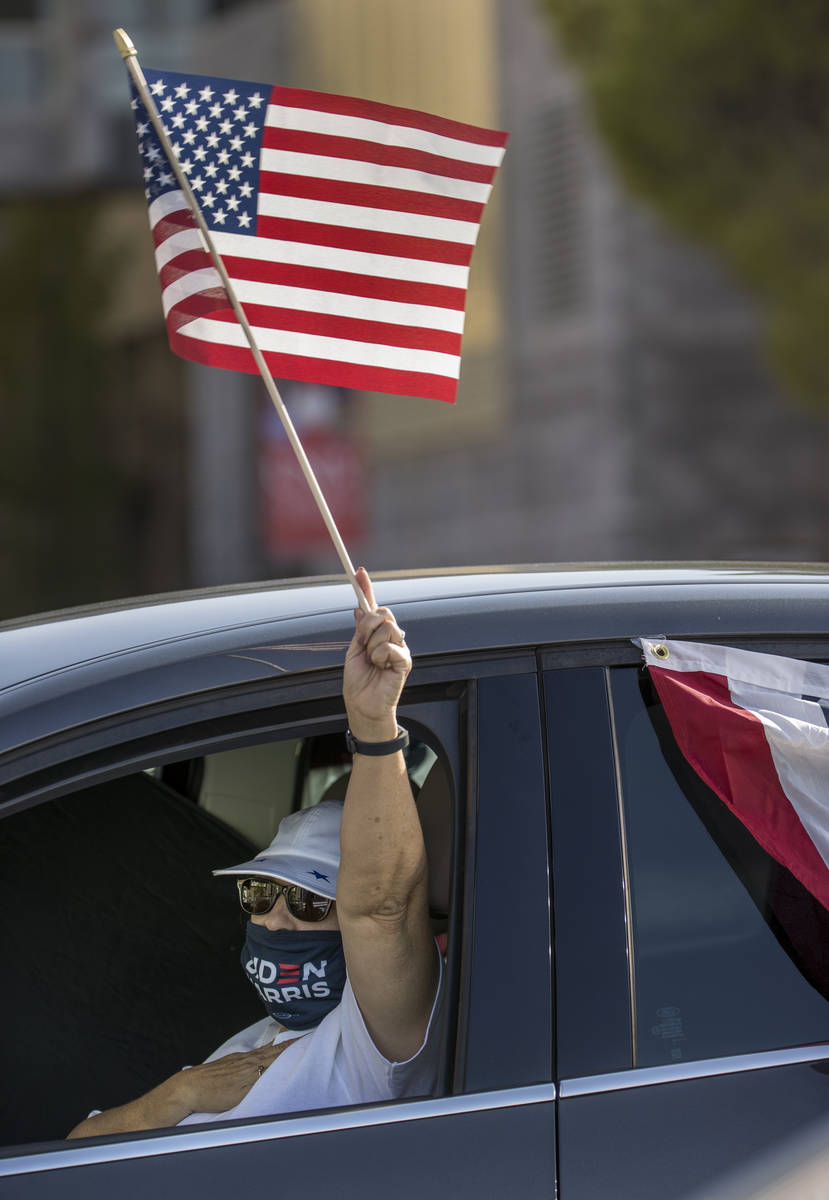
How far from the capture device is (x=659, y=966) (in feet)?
6.09

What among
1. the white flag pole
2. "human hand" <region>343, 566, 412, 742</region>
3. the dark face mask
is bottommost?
the dark face mask

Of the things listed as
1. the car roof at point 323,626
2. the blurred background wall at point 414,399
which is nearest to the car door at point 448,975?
the car roof at point 323,626

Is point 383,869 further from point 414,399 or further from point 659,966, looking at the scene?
point 414,399

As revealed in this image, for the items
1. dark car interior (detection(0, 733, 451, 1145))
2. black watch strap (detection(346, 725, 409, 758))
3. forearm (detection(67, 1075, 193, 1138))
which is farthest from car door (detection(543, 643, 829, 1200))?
forearm (detection(67, 1075, 193, 1138))

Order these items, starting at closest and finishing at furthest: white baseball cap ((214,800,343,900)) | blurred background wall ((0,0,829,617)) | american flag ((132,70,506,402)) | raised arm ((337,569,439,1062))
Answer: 1. raised arm ((337,569,439,1062))
2. white baseball cap ((214,800,343,900))
3. american flag ((132,70,506,402))
4. blurred background wall ((0,0,829,617))

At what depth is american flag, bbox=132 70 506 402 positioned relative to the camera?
7.88ft

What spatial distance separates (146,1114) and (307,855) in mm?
401

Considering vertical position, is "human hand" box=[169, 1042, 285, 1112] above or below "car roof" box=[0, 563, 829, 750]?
below

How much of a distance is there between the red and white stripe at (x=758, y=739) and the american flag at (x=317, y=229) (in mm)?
752

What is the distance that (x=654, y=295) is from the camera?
1644 cm

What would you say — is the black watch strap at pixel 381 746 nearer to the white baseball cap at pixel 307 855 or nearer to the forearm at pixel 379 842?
the forearm at pixel 379 842

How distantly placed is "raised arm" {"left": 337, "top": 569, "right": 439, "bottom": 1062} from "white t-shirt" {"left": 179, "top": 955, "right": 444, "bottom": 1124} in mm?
23

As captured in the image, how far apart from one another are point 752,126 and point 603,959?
40.1ft

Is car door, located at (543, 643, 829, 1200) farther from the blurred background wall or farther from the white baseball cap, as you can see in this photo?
the blurred background wall
